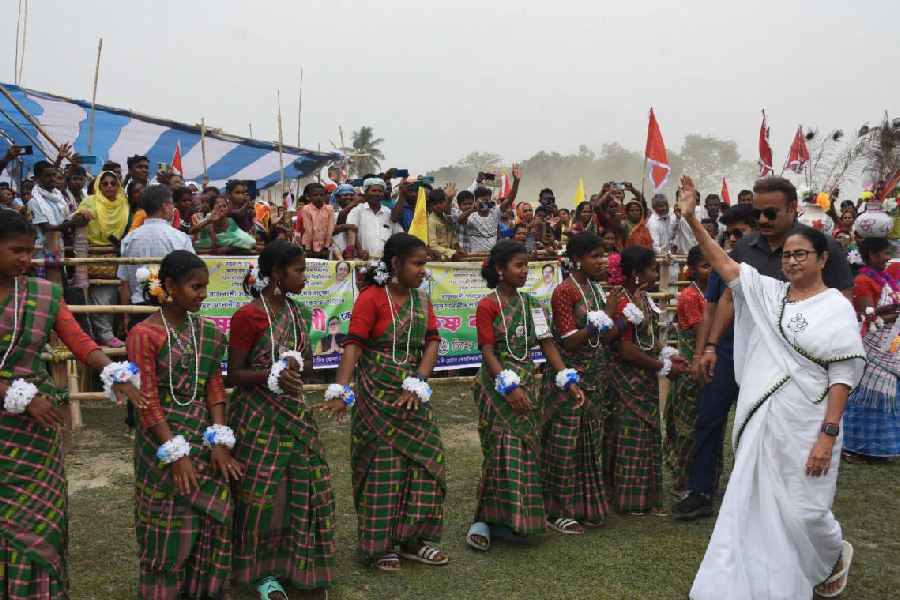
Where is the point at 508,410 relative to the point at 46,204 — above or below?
below

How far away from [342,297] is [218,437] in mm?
4886

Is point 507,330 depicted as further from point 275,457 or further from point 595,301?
point 275,457

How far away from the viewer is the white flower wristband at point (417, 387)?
454cm

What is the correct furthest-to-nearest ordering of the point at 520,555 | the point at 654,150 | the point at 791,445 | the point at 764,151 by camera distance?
1. the point at 764,151
2. the point at 654,150
3. the point at 520,555
4. the point at 791,445

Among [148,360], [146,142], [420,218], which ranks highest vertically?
[146,142]

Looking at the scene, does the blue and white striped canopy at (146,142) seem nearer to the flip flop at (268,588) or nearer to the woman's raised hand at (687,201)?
the flip flop at (268,588)

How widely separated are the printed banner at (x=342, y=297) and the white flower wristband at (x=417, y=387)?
10.6 ft

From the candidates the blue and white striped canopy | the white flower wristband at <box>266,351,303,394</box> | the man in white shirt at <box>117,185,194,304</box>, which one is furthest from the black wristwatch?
the blue and white striped canopy

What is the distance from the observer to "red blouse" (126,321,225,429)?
3.71m


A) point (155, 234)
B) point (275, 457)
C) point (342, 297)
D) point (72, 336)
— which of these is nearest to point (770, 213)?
point (275, 457)

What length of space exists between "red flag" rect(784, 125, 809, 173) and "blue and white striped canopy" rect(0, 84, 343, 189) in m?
10.3

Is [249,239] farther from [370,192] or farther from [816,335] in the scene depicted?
[816,335]

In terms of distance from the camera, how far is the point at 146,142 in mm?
17438

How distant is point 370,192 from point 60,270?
11.7ft
